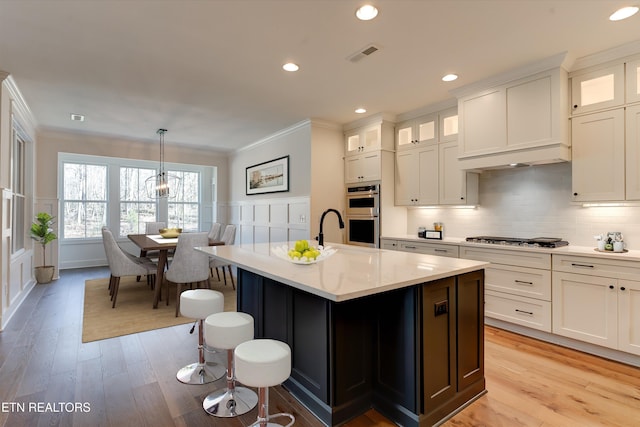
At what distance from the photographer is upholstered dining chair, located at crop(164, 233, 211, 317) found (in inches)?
151

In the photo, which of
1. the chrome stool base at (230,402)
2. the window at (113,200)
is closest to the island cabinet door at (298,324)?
the chrome stool base at (230,402)

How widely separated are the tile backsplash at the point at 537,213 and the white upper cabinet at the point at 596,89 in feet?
1.97

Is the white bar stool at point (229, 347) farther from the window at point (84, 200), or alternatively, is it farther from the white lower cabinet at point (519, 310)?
the window at point (84, 200)

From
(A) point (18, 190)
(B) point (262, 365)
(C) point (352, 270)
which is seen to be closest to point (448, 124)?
(C) point (352, 270)

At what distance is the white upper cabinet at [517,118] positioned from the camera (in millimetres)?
2953

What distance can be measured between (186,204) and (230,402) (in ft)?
21.7

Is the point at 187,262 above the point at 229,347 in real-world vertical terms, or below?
above

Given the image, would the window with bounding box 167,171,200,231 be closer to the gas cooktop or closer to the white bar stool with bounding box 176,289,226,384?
the white bar stool with bounding box 176,289,226,384

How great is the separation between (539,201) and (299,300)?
9.71ft

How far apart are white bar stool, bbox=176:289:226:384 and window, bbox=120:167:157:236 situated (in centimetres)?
582

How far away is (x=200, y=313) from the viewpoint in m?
2.32

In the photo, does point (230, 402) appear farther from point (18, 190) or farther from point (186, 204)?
point (186, 204)

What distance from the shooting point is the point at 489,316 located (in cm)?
347

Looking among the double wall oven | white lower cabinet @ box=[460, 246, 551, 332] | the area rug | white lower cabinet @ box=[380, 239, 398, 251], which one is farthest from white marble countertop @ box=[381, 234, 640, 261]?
the area rug
